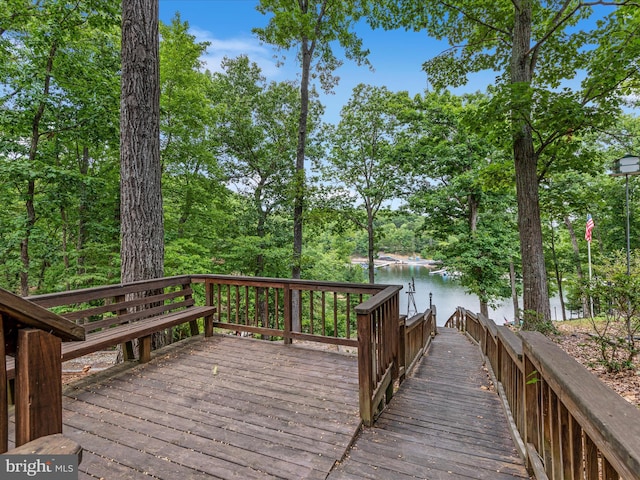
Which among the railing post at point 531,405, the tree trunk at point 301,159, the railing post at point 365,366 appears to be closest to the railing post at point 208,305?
the railing post at point 365,366

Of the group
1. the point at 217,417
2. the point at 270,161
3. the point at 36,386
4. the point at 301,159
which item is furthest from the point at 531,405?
the point at 270,161

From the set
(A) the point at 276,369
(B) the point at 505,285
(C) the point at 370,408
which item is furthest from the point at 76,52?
(B) the point at 505,285

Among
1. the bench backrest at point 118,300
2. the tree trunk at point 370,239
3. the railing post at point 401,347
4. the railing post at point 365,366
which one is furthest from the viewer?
the tree trunk at point 370,239

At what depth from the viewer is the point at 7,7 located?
6086 millimetres

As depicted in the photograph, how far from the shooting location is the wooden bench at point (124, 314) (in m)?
2.89

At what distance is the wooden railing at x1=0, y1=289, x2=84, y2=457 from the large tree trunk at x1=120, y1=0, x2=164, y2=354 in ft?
10.5

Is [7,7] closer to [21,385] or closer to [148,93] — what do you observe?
[148,93]

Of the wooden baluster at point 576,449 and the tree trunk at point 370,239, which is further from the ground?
the tree trunk at point 370,239

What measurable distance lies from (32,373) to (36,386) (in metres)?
0.05

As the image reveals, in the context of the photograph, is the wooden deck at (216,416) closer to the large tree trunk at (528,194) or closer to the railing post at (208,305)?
the railing post at (208,305)

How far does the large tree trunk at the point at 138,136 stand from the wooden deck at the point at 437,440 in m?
3.36

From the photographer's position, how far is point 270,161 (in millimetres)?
11836
